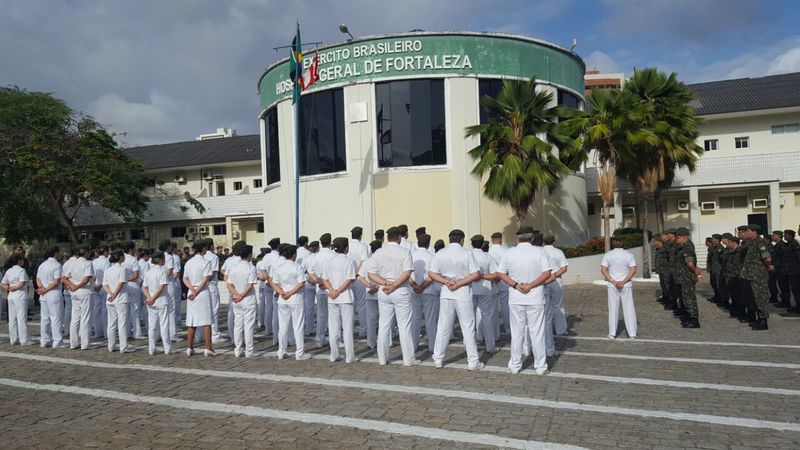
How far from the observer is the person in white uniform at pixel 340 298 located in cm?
891

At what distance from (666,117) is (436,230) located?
869 centimetres

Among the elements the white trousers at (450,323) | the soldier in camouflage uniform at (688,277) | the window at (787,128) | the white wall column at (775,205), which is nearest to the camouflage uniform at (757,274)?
the soldier in camouflage uniform at (688,277)

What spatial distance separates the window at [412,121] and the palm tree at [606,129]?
13.4 ft

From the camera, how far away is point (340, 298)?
8938mm

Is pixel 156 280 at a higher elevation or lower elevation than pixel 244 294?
higher

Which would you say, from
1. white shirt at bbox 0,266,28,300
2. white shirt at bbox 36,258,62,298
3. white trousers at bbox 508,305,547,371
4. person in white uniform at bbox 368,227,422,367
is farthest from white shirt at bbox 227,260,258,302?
white shirt at bbox 0,266,28,300

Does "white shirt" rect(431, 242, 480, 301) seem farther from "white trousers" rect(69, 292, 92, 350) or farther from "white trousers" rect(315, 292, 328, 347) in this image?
"white trousers" rect(69, 292, 92, 350)

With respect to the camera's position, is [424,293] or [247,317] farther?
[424,293]

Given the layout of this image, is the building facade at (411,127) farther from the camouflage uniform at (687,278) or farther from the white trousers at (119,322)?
the white trousers at (119,322)

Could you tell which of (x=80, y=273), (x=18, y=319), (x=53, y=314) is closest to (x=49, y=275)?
(x=53, y=314)

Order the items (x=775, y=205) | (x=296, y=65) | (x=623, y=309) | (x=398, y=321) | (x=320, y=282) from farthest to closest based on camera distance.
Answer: (x=775, y=205) → (x=296, y=65) → (x=623, y=309) → (x=320, y=282) → (x=398, y=321)

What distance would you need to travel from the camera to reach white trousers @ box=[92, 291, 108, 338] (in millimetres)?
12438

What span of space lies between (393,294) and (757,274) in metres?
6.99

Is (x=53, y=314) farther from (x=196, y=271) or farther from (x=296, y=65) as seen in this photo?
(x=296, y=65)
